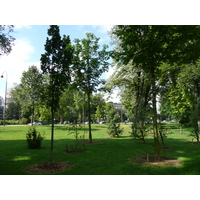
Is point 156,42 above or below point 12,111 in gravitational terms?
above

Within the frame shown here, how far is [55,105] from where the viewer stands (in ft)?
27.8

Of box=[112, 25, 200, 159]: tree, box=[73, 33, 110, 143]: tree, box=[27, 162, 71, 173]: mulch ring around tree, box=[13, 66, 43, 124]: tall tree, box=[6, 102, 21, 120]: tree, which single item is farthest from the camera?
box=[6, 102, 21, 120]: tree

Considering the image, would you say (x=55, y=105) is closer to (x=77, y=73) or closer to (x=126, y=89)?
(x=77, y=73)

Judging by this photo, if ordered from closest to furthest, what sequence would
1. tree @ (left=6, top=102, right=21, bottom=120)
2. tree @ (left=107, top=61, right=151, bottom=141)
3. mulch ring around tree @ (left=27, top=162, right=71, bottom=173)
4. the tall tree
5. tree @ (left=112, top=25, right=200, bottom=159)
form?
mulch ring around tree @ (left=27, top=162, right=71, bottom=173), tree @ (left=112, top=25, right=200, bottom=159), tree @ (left=107, top=61, right=151, bottom=141), the tall tree, tree @ (left=6, top=102, right=21, bottom=120)

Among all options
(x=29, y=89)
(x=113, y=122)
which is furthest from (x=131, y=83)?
(x=29, y=89)

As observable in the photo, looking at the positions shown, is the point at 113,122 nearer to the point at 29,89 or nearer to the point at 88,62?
the point at 88,62

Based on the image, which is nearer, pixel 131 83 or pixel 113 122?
pixel 113 122

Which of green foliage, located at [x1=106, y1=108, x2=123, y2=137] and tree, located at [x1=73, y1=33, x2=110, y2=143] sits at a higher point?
tree, located at [x1=73, y1=33, x2=110, y2=143]

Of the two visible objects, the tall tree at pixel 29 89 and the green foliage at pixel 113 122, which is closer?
the green foliage at pixel 113 122

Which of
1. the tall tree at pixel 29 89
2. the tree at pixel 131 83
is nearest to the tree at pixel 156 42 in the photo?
the tree at pixel 131 83

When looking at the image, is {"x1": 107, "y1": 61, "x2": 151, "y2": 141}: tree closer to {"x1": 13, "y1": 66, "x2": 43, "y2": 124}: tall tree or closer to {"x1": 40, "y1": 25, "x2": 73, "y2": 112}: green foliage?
{"x1": 40, "y1": 25, "x2": 73, "y2": 112}: green foliage

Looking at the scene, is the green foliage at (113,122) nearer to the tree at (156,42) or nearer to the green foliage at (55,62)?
the tree at (156,42)

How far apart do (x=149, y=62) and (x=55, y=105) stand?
502 cm

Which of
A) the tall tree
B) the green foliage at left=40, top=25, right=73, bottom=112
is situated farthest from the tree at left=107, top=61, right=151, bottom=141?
the tall tree
